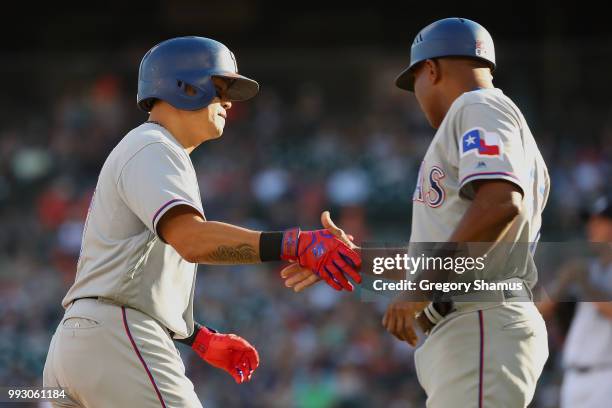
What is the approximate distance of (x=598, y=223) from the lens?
22.9 feet

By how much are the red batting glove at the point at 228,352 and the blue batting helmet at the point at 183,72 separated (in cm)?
109

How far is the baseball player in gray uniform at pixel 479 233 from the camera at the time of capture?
3818mm

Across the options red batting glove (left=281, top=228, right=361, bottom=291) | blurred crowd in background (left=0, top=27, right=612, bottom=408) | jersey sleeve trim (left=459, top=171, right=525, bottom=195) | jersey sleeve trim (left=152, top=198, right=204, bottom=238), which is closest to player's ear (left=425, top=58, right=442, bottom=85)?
jersey sleeve trim (left=459, top=171, right=525, bottom=195)

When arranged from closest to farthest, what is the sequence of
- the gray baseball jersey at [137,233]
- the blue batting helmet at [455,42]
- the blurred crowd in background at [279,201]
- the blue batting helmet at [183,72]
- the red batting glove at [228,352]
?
1. the gray baseball jersey at [137,233]
2. the blue batting helmet at [455,42]
3. the blue batting helmet at [183,72]
4. the red batting glove at [228,352]
5. the blurred crowd in background at [279,201]

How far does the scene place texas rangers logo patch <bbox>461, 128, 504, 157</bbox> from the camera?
151 inches

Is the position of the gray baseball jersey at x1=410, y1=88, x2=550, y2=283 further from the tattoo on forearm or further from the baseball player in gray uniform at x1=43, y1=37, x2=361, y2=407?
the tattoo on forearm

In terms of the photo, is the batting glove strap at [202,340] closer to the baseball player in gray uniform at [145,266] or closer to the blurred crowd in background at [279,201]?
the baseball player in gray uniform at [145,266]

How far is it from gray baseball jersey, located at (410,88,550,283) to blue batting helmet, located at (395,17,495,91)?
0.25m

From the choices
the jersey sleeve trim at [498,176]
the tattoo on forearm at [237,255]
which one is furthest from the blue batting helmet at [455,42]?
the tattoo on forearm at [237,255]

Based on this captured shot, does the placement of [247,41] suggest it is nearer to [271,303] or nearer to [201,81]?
[271,303]

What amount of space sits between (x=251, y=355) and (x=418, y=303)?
1.14 m

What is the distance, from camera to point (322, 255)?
13.4ft

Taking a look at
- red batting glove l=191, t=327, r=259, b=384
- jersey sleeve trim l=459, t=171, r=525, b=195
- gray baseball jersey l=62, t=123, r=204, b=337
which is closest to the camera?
jersey sleeve trim l=459, t=171, r=525, b=195

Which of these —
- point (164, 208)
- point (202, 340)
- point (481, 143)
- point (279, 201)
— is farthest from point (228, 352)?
point (279, 201)
